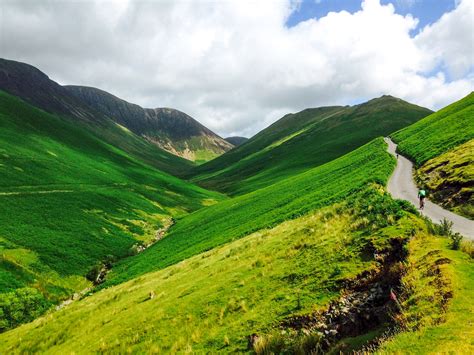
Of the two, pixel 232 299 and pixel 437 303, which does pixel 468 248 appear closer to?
pixel 437 303

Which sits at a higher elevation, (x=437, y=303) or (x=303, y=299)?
(x=437, y=303)

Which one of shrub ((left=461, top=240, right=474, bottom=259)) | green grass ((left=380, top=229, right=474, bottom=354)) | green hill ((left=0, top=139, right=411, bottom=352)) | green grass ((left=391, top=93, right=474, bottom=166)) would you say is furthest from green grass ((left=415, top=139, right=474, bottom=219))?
green grass ((left=380, top=229, right=474, bottom=354))

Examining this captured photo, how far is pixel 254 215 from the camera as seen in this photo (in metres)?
61.1

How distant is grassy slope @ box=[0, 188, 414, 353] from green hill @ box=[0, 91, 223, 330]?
68.3 feet

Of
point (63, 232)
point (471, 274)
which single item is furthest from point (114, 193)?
point (471, 274)

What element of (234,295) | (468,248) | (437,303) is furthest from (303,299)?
(468,248)

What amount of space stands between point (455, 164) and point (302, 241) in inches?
1179

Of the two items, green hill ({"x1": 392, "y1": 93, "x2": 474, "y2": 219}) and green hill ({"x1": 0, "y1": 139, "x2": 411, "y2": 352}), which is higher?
green hill ({"x1": 392, "y1": 93, "x2": 474, "y2": 219})

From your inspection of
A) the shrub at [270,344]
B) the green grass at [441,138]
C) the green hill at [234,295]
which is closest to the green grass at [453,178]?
the green grass at [441,138]

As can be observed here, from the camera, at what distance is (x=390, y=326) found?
1371 centimetres

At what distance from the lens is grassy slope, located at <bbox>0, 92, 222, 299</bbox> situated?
53.0 m

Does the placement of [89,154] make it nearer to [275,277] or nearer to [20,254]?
[20,254]

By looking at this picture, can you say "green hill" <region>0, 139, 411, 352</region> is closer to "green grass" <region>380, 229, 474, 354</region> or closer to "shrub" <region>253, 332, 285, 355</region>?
"shrub" <region>253, 332, 285, 355</region>

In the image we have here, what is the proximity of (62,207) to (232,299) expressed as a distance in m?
72.8
